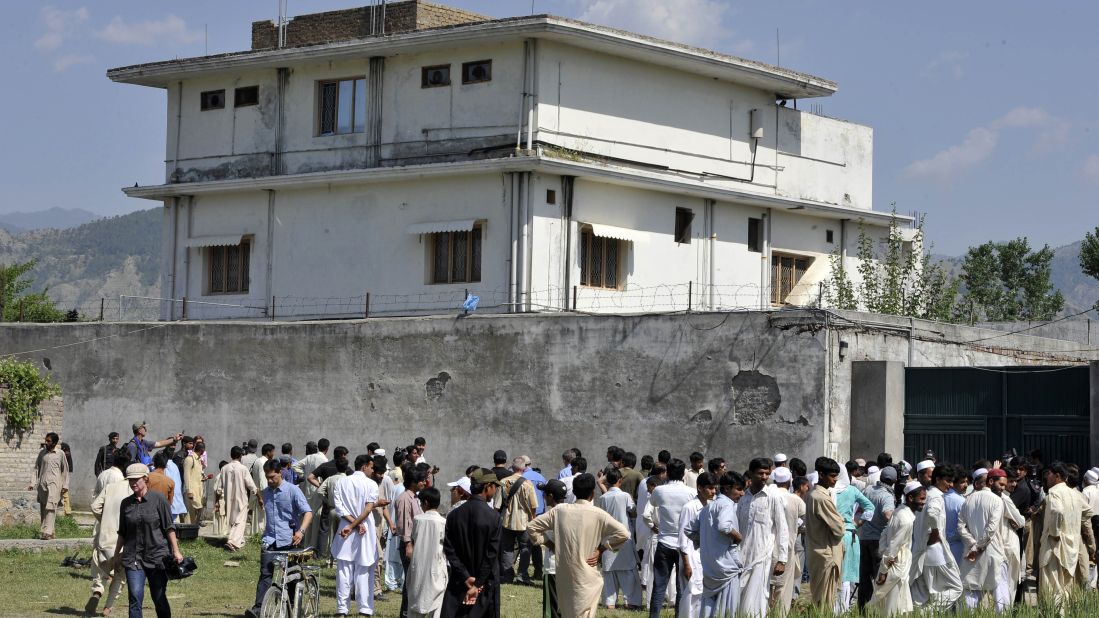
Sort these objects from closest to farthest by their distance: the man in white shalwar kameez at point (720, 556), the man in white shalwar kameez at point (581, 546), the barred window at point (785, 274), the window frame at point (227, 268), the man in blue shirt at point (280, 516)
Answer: the man in white shalwar kameez at point (581, 546) < the man in white shalwar kameez at point (720, 556) < the man in blue shirt at point (280, 516) < the window frame at point (227, 268) < the barred window at point (785, 274)

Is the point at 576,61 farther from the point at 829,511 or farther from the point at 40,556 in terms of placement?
the point at 829,511

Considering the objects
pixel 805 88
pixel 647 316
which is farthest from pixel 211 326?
pixel 805 88

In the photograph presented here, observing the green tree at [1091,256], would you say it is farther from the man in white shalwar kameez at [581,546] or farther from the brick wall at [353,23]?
the man in white shalwar kameez at [581,546]

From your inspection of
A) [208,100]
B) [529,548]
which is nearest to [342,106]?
[208,100]

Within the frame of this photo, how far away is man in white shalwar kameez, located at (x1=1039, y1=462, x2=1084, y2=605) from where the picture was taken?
663 inches

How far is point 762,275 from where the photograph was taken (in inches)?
1341

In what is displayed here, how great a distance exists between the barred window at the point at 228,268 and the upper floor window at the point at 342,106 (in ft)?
10.9

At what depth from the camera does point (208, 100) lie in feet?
115

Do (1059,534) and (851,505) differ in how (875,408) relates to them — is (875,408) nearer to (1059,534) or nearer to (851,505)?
(1059,534)

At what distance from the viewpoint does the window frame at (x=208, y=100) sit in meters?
34.8

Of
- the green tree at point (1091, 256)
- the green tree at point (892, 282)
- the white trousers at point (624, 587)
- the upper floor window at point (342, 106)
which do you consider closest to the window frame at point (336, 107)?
the upper floor window at point (342, 106)

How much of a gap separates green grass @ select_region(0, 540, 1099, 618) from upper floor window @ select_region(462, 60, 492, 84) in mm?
13246

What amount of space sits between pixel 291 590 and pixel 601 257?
17.8 metres

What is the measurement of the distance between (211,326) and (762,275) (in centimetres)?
1259
